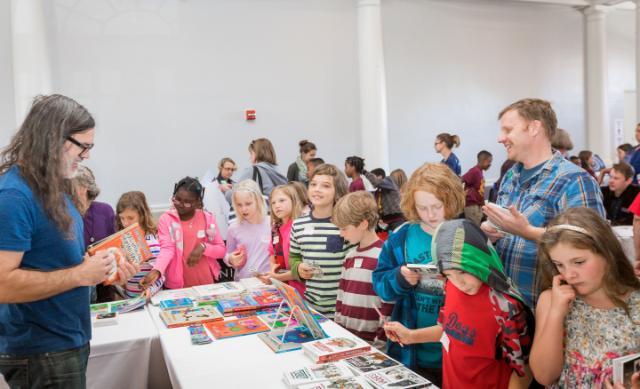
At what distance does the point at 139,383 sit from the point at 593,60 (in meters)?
11.8

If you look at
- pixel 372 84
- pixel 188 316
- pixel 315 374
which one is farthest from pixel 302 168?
pixel 315 374

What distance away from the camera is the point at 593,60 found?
37.6ft

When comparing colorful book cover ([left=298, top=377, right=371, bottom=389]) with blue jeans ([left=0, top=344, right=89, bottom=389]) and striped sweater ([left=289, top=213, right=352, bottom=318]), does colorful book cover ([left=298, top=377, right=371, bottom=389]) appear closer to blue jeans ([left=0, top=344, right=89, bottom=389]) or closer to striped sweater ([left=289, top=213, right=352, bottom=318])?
blue jeans ([left=0, top=344, right=89, bottom=389])

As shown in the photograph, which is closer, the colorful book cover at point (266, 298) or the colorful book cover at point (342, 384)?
the colorful book cover at point (342, 384)

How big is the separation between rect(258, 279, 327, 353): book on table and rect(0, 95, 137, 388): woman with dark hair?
0.80 m

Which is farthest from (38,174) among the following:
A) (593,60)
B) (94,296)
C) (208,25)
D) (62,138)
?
(593,60)

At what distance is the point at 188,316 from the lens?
2904 millimetres

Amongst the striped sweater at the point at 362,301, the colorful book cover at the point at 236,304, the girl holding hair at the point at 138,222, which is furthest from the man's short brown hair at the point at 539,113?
the girl holding hair at the point at 138,222

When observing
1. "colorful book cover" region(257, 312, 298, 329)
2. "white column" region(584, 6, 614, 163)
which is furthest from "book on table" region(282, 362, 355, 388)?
"white column" region(584, 6, 614, 163)

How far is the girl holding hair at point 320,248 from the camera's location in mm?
3076

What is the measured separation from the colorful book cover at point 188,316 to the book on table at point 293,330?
44 centimetres

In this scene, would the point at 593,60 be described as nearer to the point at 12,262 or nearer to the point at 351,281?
the point at 351,281

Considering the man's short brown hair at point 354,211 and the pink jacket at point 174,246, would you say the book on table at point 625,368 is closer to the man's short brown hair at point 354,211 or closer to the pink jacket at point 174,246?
the man's short brown hair at point 354,211

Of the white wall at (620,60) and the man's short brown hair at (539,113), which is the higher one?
the white wall at (620,60)
